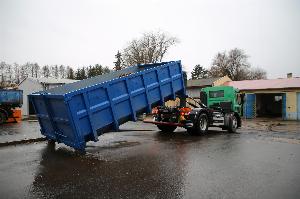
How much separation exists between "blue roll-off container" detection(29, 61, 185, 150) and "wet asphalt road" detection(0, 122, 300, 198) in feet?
2.57

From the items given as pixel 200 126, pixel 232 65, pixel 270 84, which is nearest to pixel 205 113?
pixel 200 126

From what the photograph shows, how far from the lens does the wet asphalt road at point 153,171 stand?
6.05 m

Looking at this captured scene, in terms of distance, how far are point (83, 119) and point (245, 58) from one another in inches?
2985

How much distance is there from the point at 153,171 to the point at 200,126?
7336mm

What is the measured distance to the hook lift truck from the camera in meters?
14.4

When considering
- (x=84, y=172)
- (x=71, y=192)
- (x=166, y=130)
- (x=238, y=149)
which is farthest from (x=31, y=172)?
(x=166, y=130)

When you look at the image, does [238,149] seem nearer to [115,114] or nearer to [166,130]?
[115,114]

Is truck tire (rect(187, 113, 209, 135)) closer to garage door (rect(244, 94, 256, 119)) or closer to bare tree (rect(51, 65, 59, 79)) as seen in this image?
garage door (rect(244, 94, 256, 119))

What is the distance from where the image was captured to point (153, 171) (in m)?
7.66

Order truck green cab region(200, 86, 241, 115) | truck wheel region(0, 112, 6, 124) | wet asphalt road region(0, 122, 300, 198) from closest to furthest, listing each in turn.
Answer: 1. wet asphalt road region(0, 122, 300, 198)
2. truck green cab region(200, 86, 241, 115)
3. truck wheel region(0, 112, 6, 124)

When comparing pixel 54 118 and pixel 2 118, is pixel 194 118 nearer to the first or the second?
pixel 54 118

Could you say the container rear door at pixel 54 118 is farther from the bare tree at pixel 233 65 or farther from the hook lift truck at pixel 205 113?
the bare tree at pixel 233 65

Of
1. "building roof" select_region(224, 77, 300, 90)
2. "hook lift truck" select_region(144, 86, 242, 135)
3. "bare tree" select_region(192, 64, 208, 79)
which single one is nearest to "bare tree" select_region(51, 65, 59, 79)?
"bare tree" select_region(192, 64, 208, 79)

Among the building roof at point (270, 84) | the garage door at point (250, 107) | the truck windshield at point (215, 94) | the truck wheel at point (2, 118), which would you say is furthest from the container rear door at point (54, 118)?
the building roof at point (270, 84)
